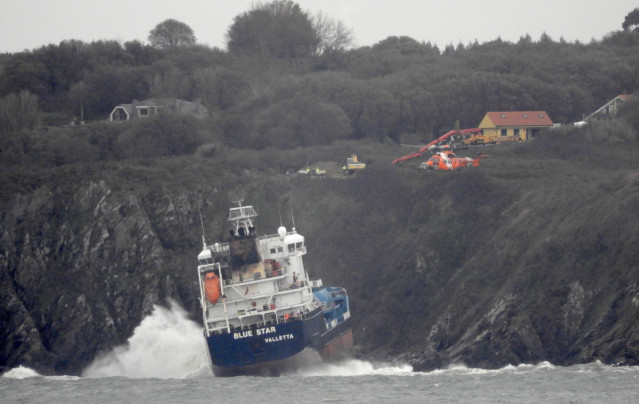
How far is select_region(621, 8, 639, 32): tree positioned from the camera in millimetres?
150000

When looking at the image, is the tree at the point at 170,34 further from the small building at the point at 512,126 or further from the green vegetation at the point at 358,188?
the small building at the point at 512,126

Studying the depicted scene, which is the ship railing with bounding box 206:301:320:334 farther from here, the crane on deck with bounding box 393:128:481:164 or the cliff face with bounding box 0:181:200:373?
the crane on deck with bounding box 393:128:481:164

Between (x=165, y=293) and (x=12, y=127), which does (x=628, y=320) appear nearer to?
(x=165, y=293)

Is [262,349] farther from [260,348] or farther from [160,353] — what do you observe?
[160,353]

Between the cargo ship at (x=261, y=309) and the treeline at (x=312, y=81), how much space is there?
119ft

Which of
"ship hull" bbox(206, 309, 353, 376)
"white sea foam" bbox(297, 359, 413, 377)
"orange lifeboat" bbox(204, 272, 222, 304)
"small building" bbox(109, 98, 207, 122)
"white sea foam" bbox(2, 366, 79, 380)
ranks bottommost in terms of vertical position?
"white sea foam" bbox(297, 359, 413, 377)

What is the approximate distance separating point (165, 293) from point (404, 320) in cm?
1662

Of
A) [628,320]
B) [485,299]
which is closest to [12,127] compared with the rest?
[485,299]

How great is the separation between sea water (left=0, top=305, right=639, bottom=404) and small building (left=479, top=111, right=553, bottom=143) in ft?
121

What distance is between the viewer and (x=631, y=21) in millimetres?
150750

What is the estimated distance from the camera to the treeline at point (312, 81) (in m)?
114

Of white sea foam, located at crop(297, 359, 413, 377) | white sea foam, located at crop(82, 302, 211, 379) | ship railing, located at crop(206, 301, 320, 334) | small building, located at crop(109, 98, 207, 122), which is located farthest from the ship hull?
small building, located at crop(109, 98, 207, 122)

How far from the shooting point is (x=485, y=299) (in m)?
70.8

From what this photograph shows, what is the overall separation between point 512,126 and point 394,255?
1134 inches
